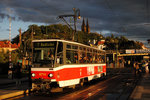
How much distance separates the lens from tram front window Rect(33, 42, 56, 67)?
1184cm

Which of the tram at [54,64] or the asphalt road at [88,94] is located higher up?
the tram at [54,64]

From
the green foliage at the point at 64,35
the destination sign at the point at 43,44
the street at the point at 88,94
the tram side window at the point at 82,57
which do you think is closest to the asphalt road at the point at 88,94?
the street at the point at 88,94

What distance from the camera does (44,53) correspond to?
12117mm

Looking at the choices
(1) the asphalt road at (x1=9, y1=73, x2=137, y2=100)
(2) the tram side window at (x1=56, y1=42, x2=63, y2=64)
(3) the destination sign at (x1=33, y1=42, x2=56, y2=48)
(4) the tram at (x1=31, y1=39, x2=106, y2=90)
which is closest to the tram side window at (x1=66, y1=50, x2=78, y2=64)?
(4) the tram at (x1=31, y1=39, x2=106, y2=90)

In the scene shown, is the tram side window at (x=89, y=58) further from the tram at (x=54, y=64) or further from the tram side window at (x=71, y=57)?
the tram side window at (x=71, y=57)

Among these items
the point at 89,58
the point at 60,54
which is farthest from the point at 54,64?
the point at 89,58

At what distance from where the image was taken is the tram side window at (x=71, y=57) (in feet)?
42.3

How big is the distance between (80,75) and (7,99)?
570cm

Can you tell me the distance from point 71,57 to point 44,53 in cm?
200

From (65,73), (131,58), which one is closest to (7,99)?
(65,73)

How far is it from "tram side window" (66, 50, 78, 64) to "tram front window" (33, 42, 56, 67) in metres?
1.18

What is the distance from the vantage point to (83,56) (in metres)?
15.5

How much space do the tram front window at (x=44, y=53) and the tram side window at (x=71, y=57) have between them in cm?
118

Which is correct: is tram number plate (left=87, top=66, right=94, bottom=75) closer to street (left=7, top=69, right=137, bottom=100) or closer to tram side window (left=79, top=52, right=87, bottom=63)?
tram side window (left=79, top=52, right=87, bottom=63)
